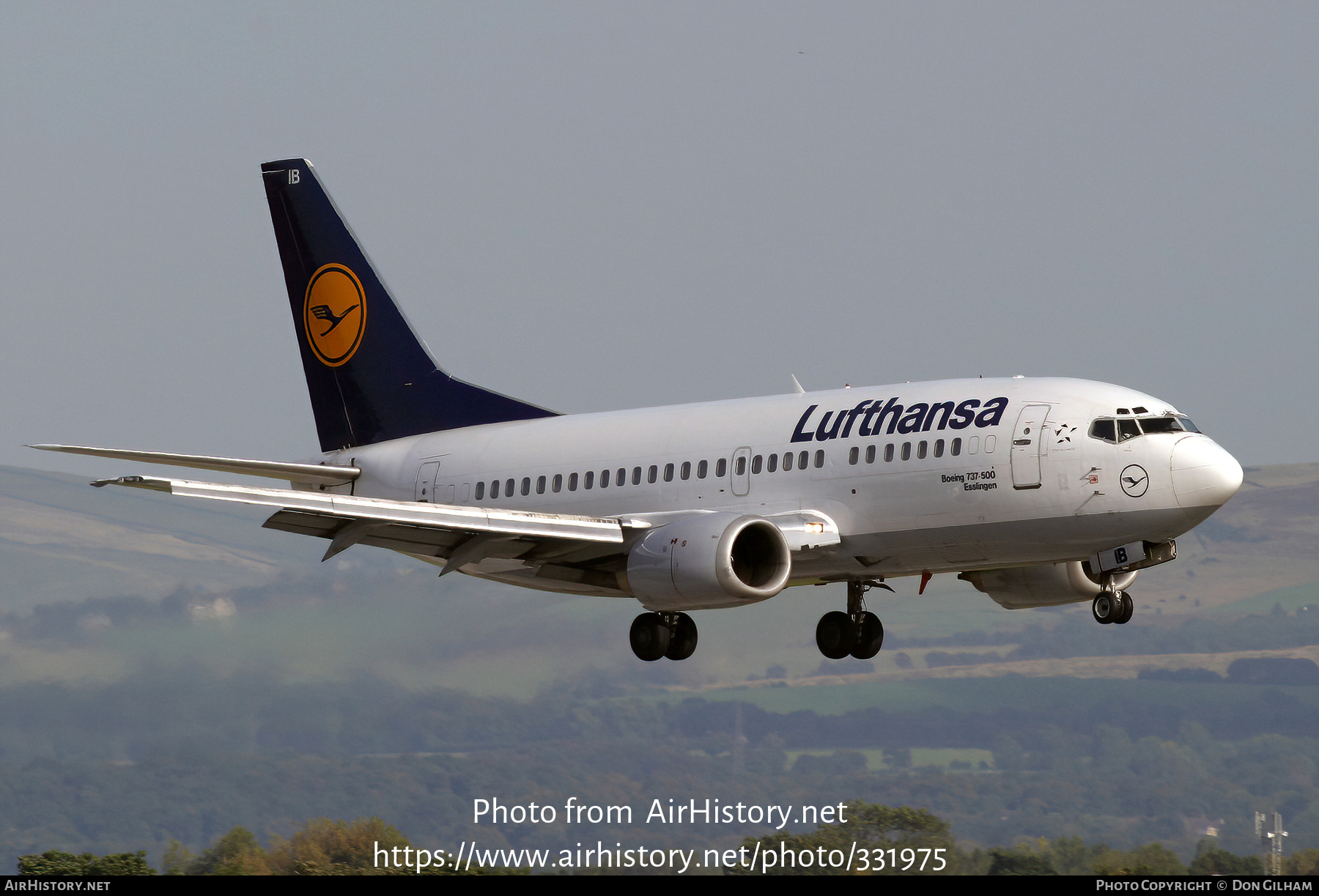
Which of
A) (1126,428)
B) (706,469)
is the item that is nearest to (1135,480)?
(1126,428)

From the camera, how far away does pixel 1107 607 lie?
109 ft

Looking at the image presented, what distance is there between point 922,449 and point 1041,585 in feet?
21.3

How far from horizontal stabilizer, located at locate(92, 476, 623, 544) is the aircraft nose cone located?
11205mm

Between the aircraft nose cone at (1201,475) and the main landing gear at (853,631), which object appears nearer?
the aircraft nose cone at (1201,475)

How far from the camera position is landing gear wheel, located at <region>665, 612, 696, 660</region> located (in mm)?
36469

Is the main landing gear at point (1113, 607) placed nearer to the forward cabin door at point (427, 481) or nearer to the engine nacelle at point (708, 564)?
the engine nacelle at point (708, 564)

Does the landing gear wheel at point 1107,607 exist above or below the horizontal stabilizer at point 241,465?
below

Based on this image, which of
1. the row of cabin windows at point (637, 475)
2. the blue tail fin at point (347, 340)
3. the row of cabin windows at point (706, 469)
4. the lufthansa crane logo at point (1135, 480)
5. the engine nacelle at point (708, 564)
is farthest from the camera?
the blue tail fin at point (347, 340)

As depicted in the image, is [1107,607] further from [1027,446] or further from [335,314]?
[335,314]

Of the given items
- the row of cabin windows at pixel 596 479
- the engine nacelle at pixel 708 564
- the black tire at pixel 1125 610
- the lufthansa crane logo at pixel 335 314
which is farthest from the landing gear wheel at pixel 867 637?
the lufthansa crane logo at pixel 335 314

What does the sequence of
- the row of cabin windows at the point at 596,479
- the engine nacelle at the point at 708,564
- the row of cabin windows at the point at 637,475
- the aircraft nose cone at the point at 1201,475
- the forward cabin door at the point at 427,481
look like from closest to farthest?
the aircraft nose cone at the point at 1201,475
the engine nacelle at the point at 708,564
the row of cabin windows at the point at 637,475
the row of cabin windows at the point at 596,479
the forward cabin door at the point at 427,481

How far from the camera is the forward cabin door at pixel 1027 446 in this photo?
31859mm

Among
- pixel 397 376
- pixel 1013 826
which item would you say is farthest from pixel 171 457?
pixel 1013 826

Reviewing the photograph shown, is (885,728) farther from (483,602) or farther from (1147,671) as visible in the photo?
(483,602)
